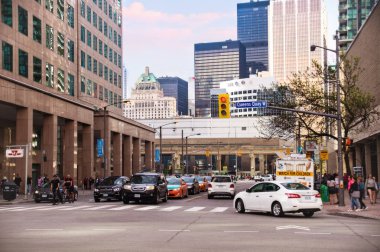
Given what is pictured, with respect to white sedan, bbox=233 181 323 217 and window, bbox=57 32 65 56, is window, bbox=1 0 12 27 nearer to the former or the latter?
window, bbox=57 32 65 56

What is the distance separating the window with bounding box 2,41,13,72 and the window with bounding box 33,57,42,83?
15.9 feet

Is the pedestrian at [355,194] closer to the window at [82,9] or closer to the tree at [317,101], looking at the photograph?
the tree at [317,101]

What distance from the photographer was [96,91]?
7488 cm

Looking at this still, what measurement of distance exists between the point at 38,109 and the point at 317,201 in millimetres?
34539

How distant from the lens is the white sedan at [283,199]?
76.3 ft

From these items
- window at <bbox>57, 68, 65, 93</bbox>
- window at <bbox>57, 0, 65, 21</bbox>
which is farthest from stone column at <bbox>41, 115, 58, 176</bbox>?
window at <bbox>57, 0, 65, 21</bbox>

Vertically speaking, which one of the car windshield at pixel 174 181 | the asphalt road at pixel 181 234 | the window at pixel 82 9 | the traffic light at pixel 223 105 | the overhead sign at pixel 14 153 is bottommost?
the asphalt road at pixel 181 234

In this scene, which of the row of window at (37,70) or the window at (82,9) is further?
the window at (82,9)

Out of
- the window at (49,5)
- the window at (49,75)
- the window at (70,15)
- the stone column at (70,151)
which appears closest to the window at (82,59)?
the window at (70,15)

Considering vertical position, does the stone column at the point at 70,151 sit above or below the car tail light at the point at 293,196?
above

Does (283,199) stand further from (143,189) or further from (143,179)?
(143,179)

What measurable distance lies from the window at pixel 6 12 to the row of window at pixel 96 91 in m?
20.4

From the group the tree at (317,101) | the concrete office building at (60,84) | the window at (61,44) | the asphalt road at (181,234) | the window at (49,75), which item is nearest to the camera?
the asphalt road at (181,234)

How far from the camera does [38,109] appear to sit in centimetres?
5234
